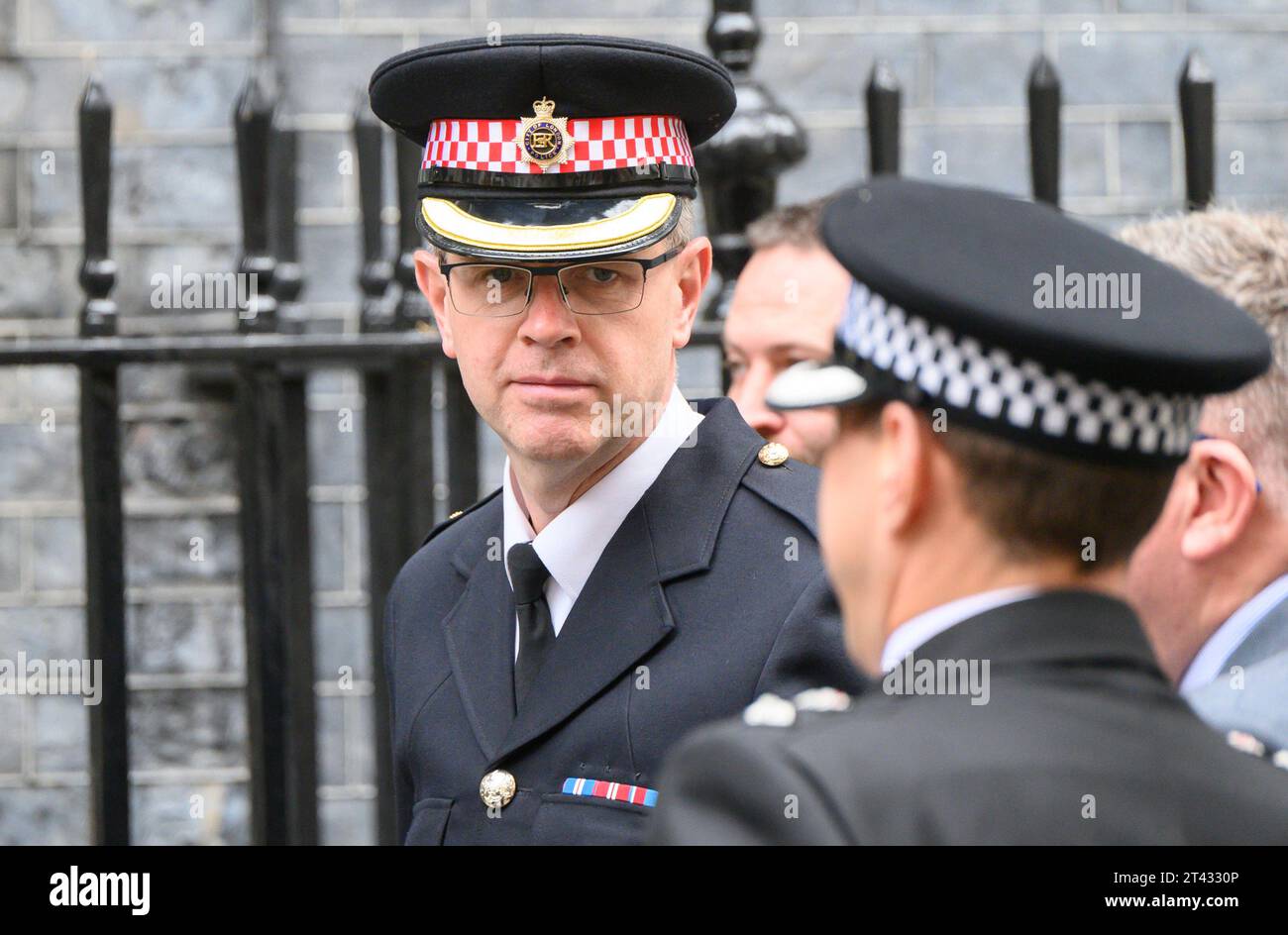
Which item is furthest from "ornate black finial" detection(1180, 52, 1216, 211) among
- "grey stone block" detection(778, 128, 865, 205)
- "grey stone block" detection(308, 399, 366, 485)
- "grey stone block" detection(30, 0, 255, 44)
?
"grey stone block" detection(30, 0, 255, 44)

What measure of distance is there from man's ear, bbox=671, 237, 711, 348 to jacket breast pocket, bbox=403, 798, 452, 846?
797 mm

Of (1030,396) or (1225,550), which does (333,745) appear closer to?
(1225,550)

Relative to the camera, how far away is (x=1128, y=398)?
141 centimetres

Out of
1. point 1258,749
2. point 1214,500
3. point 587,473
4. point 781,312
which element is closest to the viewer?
point 1258,749

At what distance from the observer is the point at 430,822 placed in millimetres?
2455

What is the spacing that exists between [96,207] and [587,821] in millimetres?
1917

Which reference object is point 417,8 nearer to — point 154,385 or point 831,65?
point 831,65

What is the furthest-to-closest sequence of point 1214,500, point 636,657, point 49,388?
point 49,388
point 636,657
point 1214,500

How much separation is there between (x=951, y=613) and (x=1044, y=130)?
2253 millimetres

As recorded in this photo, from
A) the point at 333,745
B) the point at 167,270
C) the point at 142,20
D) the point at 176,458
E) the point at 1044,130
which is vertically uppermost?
the point at 142,20

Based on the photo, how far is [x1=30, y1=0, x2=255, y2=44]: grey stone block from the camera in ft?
17.0

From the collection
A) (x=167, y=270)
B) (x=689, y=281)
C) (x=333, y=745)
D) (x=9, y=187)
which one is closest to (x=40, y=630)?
(x=333, y=745)

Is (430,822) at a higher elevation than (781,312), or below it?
below

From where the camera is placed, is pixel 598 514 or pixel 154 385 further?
pixel 154 385
